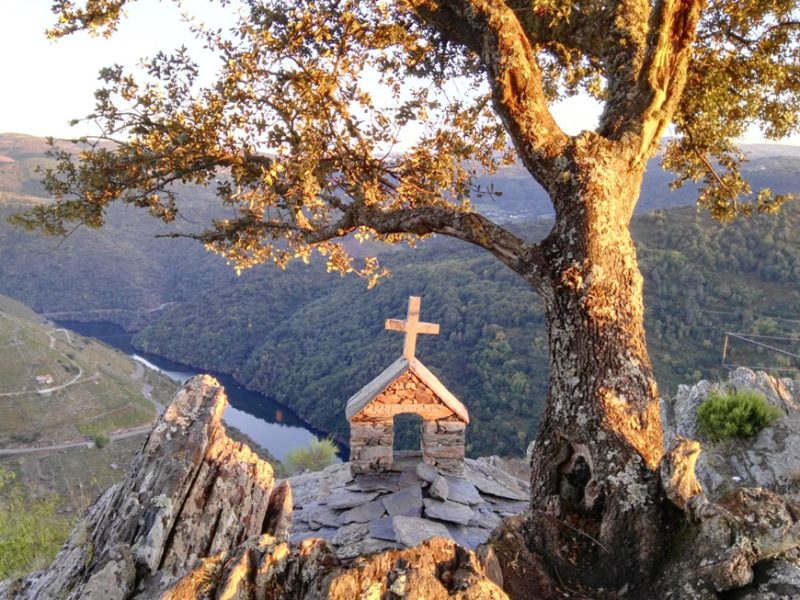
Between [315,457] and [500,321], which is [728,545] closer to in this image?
[315,457]

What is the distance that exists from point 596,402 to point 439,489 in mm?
4587

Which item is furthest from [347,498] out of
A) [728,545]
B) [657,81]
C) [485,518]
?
[657,81]

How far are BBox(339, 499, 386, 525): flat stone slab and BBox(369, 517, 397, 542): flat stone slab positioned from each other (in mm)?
169

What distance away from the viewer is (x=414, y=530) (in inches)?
264

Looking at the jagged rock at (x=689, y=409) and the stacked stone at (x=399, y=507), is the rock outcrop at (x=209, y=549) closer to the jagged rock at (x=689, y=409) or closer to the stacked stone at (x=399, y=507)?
the stacked stone at (x=399, y=507)

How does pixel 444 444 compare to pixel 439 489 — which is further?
pixel 444 444

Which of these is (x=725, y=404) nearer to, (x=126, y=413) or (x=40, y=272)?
(x=126, y=413)

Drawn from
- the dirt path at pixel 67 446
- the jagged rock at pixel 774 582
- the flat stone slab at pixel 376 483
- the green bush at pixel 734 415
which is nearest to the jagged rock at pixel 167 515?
the jagged rock at pixel 774 582

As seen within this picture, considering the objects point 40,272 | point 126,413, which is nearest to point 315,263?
point 126,413

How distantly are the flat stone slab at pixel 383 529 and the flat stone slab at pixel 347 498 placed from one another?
0.67 meters

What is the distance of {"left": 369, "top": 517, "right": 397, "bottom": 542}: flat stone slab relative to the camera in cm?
681

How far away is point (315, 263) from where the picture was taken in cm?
8888

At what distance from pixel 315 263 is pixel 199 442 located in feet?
282

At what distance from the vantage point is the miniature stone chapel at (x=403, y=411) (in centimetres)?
853
